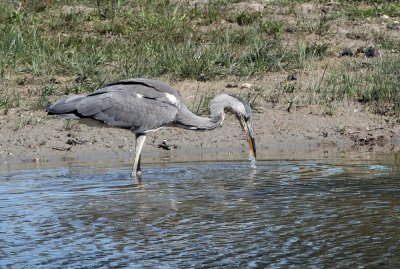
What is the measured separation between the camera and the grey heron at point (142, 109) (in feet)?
33.2

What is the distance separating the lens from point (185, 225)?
24.0 feet

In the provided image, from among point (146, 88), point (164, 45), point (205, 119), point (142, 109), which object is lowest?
point (205, 119)

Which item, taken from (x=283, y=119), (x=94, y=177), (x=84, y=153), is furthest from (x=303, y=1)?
(x=94, y=177)

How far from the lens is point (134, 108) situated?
10.2m

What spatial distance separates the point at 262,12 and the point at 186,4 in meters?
1.16

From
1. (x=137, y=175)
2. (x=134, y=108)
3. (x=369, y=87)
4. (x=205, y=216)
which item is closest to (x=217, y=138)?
(x=134, y=108)

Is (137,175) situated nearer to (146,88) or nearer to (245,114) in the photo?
(146,88)

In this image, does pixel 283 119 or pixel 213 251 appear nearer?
pixel 213 251

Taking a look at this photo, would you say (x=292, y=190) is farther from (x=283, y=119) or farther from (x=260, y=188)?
(x=283, y=119)

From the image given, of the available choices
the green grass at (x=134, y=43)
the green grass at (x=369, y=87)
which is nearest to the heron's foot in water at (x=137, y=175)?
the green grass at (x=134, y=43)

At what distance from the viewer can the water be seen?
20.9 feet

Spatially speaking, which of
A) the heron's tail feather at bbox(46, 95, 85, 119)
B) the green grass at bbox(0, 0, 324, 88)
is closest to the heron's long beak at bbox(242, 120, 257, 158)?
the heron's tail feather at bbox(46, 95, 85, 119)

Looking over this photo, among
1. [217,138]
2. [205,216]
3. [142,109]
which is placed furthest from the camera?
[217,138]

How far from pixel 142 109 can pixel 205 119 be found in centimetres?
67
